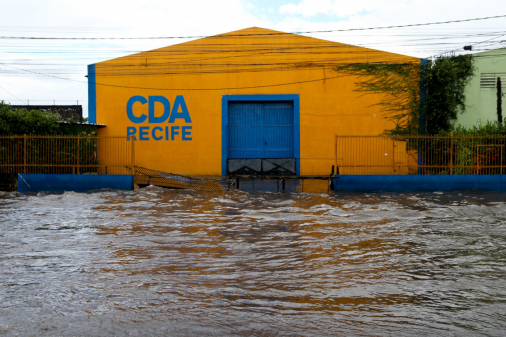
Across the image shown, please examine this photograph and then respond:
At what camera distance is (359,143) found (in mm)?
21438

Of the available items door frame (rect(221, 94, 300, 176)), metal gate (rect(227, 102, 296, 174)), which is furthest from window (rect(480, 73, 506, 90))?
metal gate (rect(227, 102, 296, 174))

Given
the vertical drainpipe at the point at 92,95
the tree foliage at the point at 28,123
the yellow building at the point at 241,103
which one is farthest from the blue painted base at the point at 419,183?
the vertical drainpipe at the point at 92,95

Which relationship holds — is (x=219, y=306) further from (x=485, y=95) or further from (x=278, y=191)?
(x=485, y=95)

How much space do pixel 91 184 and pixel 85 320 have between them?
1259cm

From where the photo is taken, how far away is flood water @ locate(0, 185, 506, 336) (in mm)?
4707

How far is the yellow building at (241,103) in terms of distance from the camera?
22.5 metres

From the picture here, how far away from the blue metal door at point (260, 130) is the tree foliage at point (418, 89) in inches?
131

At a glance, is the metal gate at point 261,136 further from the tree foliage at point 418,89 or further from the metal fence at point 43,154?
the metal fence at point 43,154

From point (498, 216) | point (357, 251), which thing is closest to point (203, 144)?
point (498, 216)

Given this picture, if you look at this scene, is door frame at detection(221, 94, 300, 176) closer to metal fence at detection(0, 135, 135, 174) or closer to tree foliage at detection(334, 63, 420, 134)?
tree foliage at detection(334, 63, 420, 134)

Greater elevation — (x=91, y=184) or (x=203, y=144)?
(x=203, y=144)

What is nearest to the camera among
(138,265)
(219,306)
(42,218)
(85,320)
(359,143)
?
(85,320)

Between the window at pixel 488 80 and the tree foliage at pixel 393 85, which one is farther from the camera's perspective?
the tree foliage at pixel 393 85

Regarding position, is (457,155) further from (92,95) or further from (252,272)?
(92,95)
